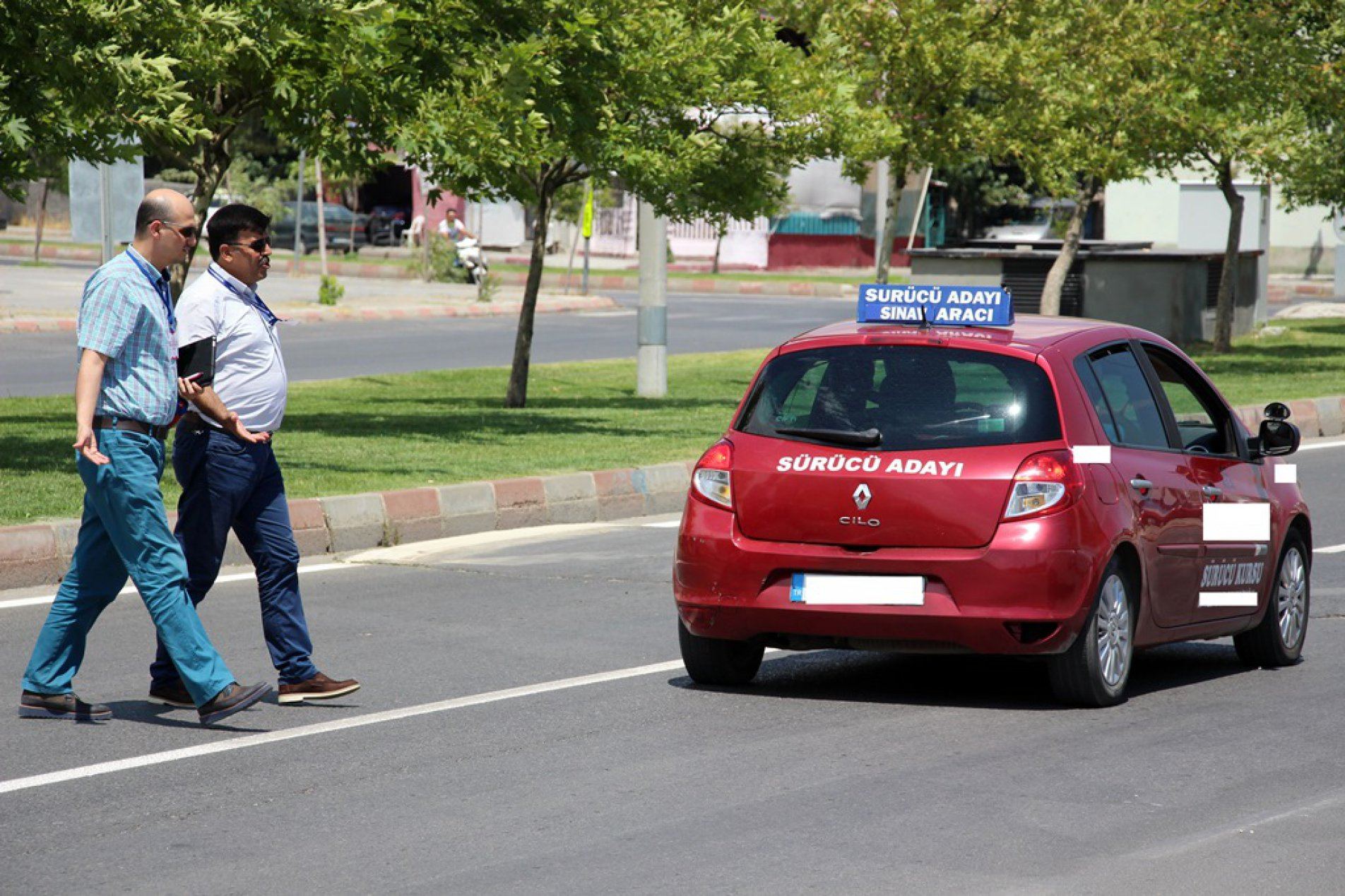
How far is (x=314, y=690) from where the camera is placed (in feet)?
23.9

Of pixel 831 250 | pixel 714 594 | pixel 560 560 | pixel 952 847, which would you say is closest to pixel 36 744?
pixel 714 594

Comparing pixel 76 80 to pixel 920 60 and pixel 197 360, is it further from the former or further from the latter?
pixel 920 60

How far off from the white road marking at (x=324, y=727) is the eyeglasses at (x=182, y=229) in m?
1.67

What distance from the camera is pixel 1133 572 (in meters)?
7.46

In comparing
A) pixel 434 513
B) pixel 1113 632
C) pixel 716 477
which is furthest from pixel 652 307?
pixel 1113 632

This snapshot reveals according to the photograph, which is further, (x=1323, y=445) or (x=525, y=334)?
(x=525, y=334)

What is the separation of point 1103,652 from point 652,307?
13.4 m

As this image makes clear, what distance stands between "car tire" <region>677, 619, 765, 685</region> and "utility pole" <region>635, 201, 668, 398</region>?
12.3 m

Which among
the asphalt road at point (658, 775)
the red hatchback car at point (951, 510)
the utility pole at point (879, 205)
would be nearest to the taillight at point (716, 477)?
the red hatchback car at point (951, 510)

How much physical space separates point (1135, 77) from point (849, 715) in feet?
63.5

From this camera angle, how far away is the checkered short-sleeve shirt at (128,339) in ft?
21.7

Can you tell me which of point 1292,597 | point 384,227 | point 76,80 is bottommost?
point 1292,597

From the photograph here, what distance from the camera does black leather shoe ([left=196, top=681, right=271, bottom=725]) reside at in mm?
6719

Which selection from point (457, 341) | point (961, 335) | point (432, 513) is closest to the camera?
point (961, 335)
